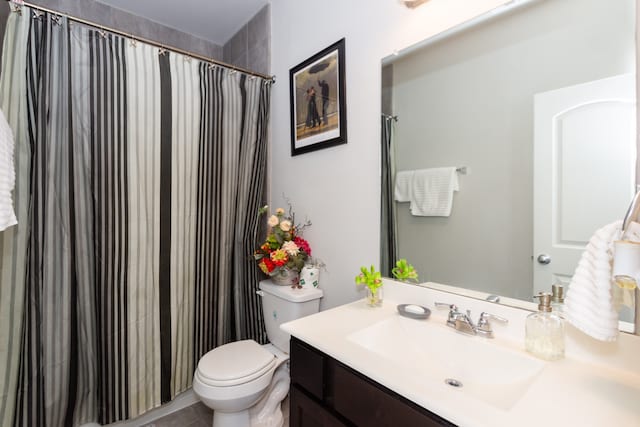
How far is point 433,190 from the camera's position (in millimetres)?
1154

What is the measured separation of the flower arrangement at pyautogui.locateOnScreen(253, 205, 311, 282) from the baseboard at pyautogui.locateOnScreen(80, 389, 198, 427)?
0.87 m

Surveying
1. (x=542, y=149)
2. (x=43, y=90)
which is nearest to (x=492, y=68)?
(x=542, y=149)

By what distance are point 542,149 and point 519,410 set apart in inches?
27.7

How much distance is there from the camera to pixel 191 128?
164 cm

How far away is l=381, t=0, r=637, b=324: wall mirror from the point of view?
78cm

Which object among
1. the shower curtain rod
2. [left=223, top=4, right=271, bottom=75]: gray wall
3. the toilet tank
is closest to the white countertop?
the toilet tank

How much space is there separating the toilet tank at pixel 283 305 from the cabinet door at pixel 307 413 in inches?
22.2

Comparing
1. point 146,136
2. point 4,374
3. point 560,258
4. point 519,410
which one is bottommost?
point 4,374

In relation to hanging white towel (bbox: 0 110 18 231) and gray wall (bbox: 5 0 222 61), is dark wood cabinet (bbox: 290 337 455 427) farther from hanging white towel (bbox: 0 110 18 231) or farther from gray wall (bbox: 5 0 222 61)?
gray wall (bbox: 5 0 222 61)

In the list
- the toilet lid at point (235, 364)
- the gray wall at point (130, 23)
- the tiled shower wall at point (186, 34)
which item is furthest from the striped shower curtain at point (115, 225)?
the gray wall at point (130, 23)

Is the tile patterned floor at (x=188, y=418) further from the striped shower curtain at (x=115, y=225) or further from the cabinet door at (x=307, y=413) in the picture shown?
the cabinet door at (x=307, y=413)

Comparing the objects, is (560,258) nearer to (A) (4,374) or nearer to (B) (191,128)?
(B) (191,128)

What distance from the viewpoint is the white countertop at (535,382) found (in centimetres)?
57

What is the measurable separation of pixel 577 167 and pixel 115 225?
1.80m
